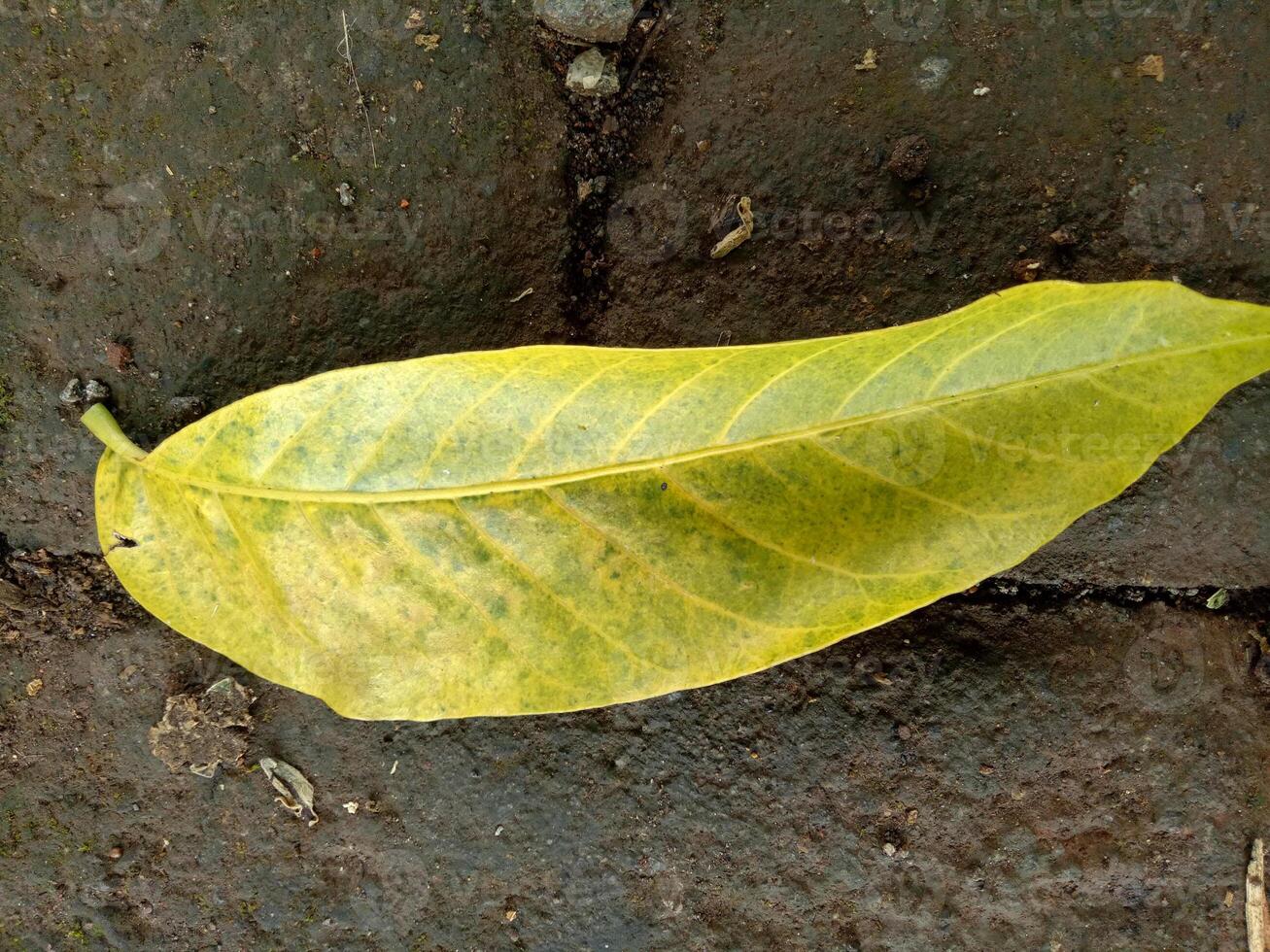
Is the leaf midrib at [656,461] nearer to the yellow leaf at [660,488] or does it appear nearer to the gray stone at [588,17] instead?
the yellow leaf at [660,488]

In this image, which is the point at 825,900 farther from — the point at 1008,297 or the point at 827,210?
the point at 827,210

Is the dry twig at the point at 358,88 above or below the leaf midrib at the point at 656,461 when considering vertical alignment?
above

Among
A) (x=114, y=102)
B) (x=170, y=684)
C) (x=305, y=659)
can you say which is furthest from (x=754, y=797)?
(x=114, y=102)

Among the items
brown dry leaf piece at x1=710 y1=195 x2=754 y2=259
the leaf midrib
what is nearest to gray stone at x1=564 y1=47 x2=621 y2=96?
brown dry leaf piece at x1=710 y1=195 x2=754 y2=259

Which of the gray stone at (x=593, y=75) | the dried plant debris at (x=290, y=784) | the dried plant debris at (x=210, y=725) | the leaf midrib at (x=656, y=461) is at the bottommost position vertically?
the dried plant debris at (x=290, y=784)

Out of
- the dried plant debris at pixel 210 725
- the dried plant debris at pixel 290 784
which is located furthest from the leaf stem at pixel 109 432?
the dried plant debris at pixel 290 784

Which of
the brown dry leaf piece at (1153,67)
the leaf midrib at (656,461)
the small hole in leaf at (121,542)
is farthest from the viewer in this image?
the brown dry leaf piece at (1153,67)

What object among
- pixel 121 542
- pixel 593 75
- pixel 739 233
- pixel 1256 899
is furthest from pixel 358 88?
pixel 1256 899
